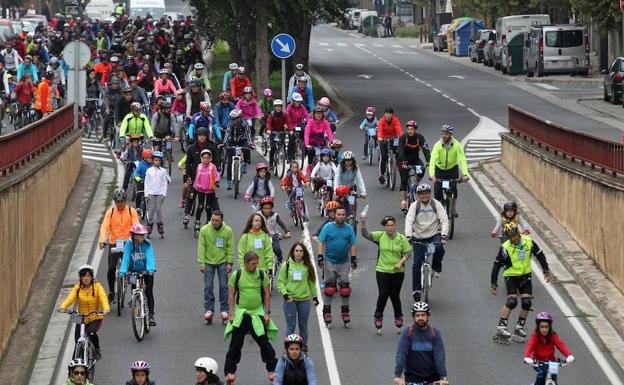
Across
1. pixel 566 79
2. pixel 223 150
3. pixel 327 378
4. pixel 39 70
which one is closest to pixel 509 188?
pixel 223 150

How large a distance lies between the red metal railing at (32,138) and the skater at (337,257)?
450 centimetres

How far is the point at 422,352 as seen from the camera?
616 inches

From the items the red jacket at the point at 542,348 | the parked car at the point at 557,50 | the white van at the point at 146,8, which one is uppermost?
the white van at the point at 146,8

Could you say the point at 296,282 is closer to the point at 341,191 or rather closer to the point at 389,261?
the point at 389,261

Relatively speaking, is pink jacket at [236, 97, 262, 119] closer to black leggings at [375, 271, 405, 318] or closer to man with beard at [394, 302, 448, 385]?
black leggings at [375, 271, 405, 318]

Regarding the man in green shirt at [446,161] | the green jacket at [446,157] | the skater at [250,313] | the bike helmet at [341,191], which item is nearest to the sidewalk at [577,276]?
the man in green shirt at [446,161]

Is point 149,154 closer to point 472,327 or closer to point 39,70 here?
point 472,327

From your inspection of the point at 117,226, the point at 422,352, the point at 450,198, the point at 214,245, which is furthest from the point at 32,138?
the point at 422,352

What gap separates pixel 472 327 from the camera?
20828 mm

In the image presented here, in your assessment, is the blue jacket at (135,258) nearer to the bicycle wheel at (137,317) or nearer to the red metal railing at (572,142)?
the bicycle wheel at (137,317)

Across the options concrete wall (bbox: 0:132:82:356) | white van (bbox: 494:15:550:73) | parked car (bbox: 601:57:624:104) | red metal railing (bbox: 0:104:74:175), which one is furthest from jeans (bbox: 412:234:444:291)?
white van (bbox: 494:15:550:73)

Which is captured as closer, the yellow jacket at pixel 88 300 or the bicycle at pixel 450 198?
the yellow jacket at pixel 88 300

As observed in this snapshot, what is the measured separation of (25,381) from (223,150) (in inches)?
589

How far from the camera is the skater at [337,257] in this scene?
20406mm
